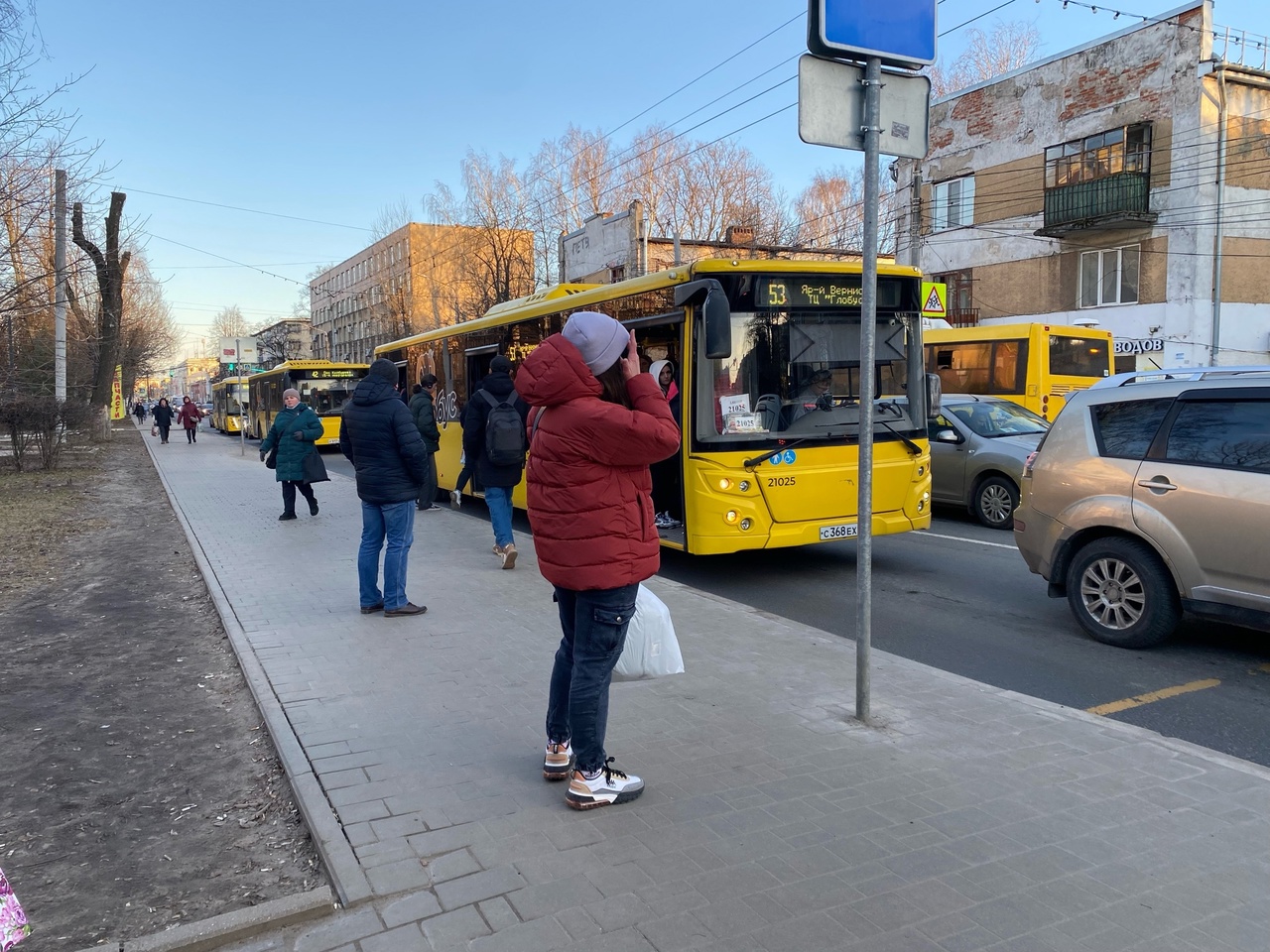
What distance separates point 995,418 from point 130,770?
11410 millimetres

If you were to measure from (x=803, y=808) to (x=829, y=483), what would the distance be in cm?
515

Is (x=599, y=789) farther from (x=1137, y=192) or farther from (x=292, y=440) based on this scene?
(x=1137, y=192)

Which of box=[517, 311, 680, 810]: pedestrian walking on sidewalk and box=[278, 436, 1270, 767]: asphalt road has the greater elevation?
box=[517, 311, 680, 810]: pedestrian walking on sidewalk

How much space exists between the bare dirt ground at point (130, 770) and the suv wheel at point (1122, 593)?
17.4 feet

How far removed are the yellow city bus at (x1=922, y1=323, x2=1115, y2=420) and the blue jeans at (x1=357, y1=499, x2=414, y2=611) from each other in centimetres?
1428

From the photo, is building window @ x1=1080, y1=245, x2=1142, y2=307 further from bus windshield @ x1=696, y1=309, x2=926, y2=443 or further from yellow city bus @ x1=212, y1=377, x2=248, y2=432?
yellow city bus @ x1=212, y1=377, x2=248, y2=432

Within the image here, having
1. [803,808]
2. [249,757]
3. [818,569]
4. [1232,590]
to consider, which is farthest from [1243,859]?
[818,569]

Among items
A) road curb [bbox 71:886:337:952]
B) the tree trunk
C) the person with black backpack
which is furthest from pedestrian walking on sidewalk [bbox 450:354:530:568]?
the tree trunk

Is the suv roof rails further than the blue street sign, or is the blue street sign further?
the suv roof rails

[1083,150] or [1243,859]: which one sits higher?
[1083,150]

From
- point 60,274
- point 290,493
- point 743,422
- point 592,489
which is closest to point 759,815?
point 592,489

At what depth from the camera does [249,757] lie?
14.6ft

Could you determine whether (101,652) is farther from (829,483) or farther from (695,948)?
(829,483)

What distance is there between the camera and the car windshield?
1255 centimetres
